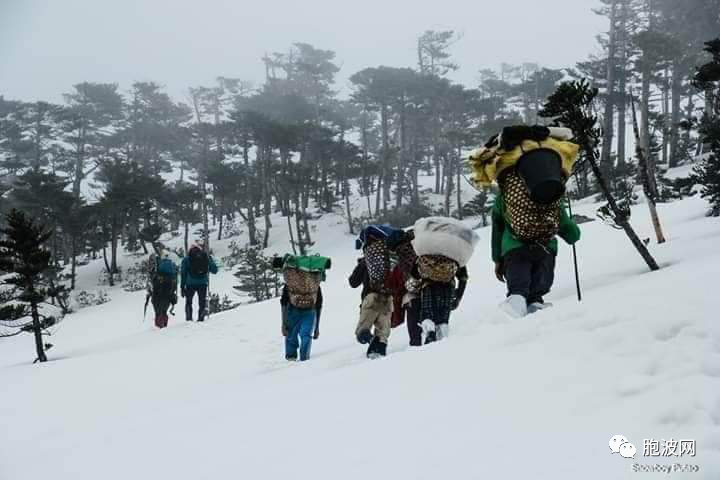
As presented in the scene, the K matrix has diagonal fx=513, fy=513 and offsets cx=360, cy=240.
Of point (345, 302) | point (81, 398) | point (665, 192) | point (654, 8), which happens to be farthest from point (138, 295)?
point (654, 8)

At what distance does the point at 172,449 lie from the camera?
8.69 ft

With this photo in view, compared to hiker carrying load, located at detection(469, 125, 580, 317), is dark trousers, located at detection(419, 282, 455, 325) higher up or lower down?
lower down

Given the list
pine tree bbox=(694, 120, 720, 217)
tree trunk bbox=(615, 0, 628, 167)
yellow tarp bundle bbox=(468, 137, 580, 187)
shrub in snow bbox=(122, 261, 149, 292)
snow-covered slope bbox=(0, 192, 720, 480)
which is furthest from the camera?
tree trunk bbox=(615, 0, 628, 167)

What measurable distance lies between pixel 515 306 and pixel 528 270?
384mm

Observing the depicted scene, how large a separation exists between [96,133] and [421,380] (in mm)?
46902

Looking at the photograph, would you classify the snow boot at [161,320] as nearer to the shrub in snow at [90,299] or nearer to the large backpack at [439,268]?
the large backpack at [439,268]

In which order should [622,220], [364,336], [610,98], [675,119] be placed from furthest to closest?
1. [675,119]
2. [610,98]
3. [364,336]
4. [622,220]

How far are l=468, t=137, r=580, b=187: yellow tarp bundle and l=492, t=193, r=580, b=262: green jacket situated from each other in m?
0.22

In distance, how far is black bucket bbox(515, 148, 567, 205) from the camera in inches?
143

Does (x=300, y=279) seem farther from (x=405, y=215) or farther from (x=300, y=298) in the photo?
(x=405, y=215)

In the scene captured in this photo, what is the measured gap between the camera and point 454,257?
508cm

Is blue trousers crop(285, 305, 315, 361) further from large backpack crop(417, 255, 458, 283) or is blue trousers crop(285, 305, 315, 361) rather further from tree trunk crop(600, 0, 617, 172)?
tree trunk crop(600, 0, 617, 172)

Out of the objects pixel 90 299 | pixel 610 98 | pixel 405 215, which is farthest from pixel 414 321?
pixel 610 98

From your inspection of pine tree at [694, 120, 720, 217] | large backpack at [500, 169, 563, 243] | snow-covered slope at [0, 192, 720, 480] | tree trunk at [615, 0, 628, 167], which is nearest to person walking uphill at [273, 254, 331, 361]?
snow-covered slope at [0, 192, 720, 480]
